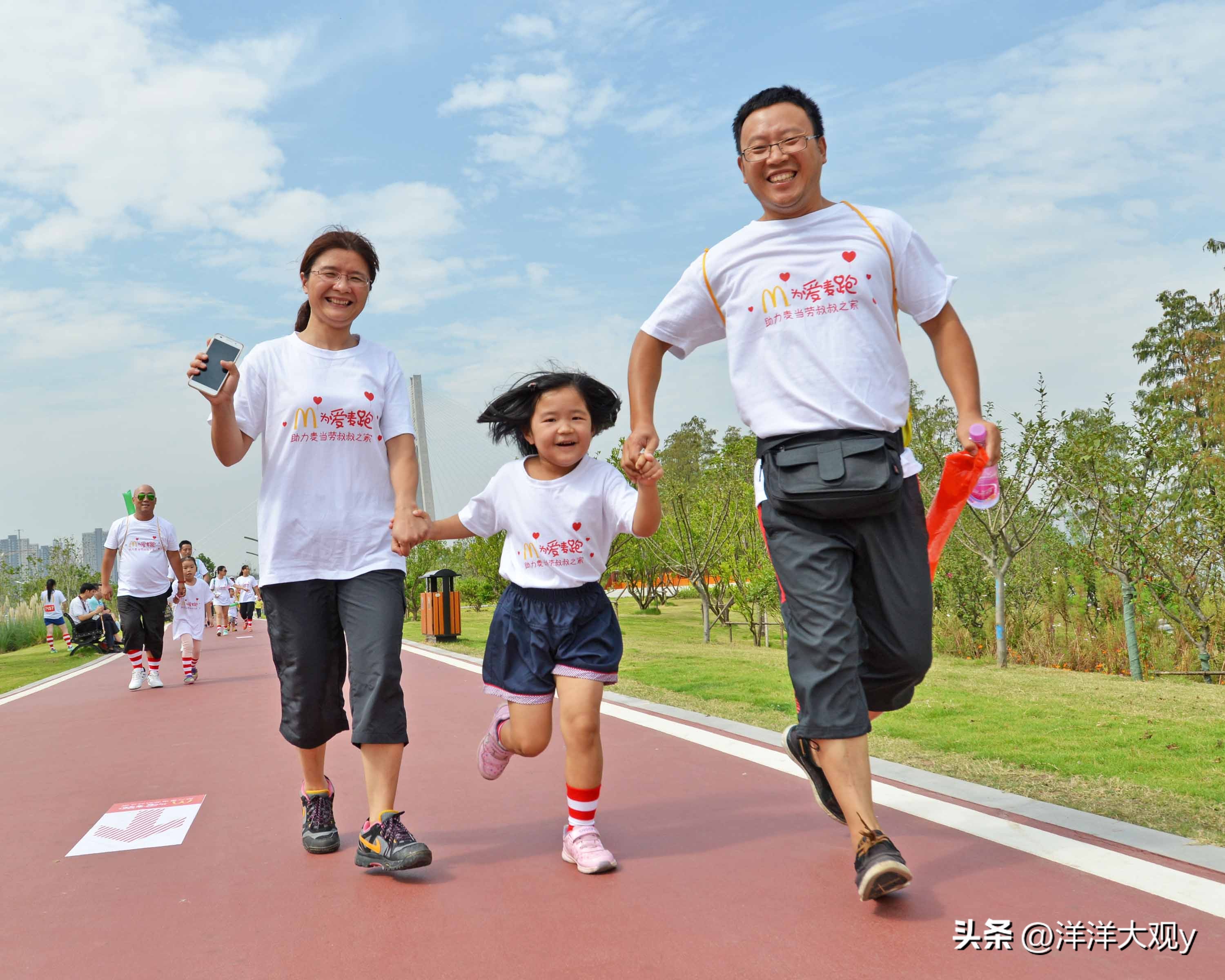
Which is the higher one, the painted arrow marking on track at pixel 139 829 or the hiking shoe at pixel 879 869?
the hiking shoe at pixel 879 869

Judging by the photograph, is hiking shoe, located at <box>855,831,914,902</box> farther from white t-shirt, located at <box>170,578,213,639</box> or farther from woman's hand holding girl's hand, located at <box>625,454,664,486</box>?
white t-shirt, located at <box>170,578,213,639</box>

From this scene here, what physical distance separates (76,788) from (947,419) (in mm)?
24013

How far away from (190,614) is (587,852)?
35.8 feet

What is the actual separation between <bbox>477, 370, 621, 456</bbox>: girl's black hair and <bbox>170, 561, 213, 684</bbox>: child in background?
8.00 metres

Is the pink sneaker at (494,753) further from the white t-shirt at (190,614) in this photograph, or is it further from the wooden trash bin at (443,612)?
the wooden trash bin at (443,612)

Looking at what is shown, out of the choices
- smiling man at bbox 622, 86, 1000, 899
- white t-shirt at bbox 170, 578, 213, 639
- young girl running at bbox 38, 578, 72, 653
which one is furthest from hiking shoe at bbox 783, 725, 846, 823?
young girl running at bbox 38, 578, 72, 653

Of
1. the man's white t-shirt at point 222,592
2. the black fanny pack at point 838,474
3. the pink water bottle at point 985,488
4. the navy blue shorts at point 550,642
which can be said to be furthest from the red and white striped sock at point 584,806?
the man's white t-shirt at point 222,592

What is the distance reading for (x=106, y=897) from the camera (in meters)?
3.56

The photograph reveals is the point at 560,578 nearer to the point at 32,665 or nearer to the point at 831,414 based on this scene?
the point at 831,414

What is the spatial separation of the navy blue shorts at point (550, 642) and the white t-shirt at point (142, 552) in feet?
27.5

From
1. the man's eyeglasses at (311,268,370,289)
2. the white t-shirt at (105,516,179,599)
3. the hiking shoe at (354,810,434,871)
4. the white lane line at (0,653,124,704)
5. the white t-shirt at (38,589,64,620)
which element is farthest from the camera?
the white t-shirt at (38,589,64,620)

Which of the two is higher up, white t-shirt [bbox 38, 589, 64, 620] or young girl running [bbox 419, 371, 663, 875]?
young girl running [bbox 419, 371, 663, 875]

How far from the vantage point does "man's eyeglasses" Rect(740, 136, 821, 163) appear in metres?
3.37

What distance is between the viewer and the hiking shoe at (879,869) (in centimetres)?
285
